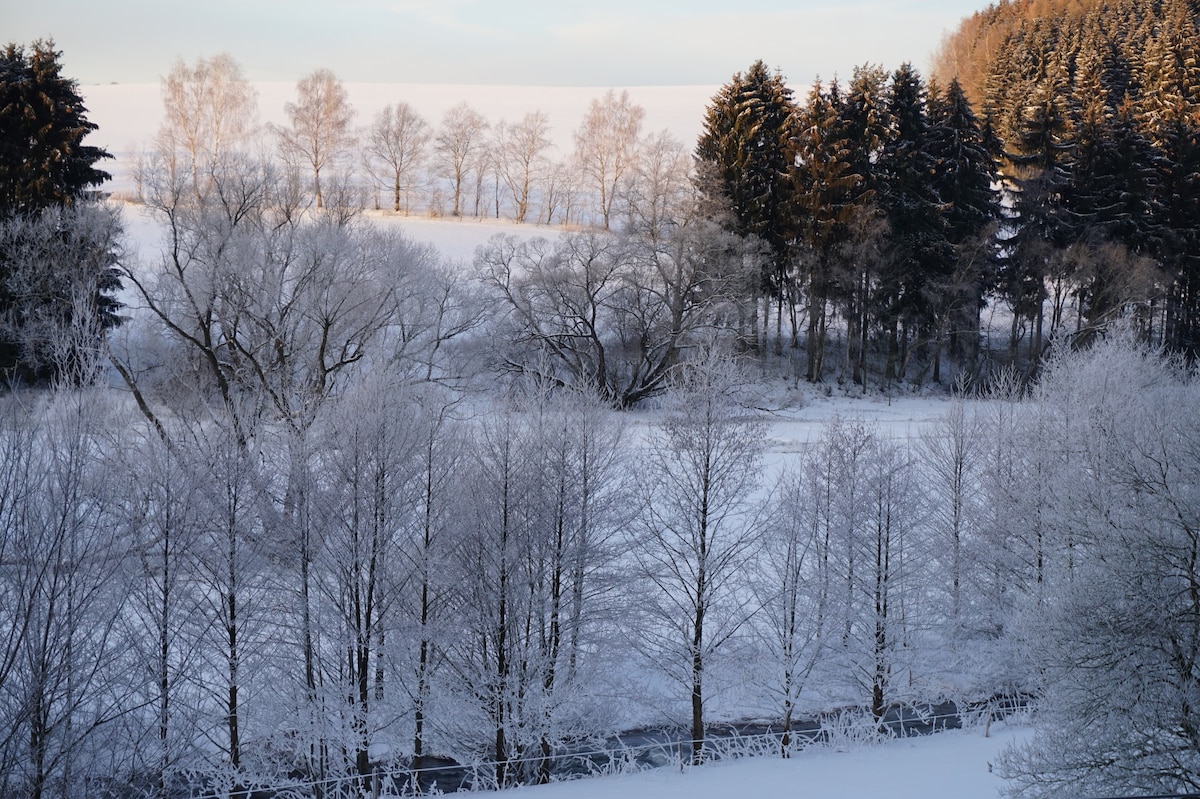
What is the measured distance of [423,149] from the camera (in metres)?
67.3

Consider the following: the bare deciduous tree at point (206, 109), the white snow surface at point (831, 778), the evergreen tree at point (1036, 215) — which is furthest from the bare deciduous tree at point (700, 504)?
the bare deciduous tree at point (206, 109)

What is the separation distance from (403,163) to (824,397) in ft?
117

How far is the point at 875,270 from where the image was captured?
4512 centimetres

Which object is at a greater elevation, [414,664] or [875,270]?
[875,270]

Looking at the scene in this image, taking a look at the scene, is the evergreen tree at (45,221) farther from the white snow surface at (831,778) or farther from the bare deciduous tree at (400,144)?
the bare deciduous tree at (400,144)

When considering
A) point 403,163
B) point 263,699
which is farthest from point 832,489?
point 403,163

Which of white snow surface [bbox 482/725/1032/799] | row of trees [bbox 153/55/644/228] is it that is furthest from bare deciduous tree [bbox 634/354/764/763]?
row of trees [bbox 153/55/644/228]

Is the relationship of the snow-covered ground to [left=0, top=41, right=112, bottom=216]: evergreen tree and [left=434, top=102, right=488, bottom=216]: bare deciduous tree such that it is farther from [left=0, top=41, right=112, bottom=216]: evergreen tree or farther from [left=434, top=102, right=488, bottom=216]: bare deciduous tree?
[left=0, top=41, right=112, bottom=216]: evergreen tree

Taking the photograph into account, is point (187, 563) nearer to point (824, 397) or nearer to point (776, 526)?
point (776, 526)

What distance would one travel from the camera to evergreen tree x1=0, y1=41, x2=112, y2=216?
1373 inches

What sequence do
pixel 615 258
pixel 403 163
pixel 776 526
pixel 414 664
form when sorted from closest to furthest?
pixel 414 664 → pixel 776 526 → pixel 615 258 → pixel 403 163

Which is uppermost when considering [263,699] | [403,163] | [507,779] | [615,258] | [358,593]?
[403,163]

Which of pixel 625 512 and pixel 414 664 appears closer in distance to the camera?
pixel 414 664

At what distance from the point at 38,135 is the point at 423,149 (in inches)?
1332
